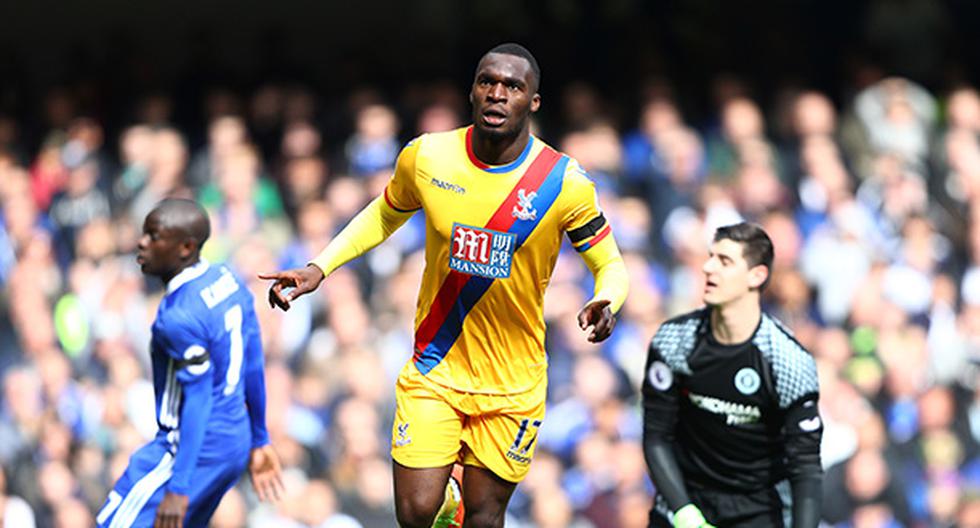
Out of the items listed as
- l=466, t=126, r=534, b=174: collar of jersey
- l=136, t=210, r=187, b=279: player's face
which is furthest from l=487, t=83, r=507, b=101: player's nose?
l=136, t=210, r=187, b=279: player's face

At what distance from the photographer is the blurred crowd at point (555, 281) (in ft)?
36.0

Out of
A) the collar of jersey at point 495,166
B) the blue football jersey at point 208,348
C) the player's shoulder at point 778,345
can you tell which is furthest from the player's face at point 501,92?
the blue football jersey at point 208,348

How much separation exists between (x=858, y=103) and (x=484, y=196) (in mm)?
7598

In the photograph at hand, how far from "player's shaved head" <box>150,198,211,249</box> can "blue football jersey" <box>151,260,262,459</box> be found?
0.15 metres

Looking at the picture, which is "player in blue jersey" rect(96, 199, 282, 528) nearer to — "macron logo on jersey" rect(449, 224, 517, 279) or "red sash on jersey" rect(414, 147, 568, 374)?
"red sash on jersey" rect(414, 147, 568, 374)

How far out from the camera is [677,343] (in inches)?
279

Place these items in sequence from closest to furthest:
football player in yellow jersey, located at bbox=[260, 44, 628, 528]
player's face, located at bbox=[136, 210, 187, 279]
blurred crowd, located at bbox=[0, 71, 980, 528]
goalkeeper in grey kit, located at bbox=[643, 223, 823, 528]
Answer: football player in yellow jersey, located at bbox=[260, 44, 628, 528] < goalkeeper in grey kit, located at bbox=[643, 223, 823, 528] < player's face, located at bbox=[136, 210, 187, 279] < blurred crowd, located at bbox=[0, 71, 980, 528]

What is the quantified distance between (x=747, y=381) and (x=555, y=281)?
482cm

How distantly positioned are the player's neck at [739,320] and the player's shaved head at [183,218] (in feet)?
7.57

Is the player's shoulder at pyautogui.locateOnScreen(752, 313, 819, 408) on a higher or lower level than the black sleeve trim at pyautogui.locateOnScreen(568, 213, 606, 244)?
lower

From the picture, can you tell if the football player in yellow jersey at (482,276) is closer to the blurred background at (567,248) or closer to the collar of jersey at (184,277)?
the collar of jersey at (184,277)

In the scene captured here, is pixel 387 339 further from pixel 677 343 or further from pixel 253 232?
pixel 677 343

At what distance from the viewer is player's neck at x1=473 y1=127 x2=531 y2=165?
6418 mm

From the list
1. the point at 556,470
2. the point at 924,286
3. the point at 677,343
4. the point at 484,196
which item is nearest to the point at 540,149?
the point at 484,196
